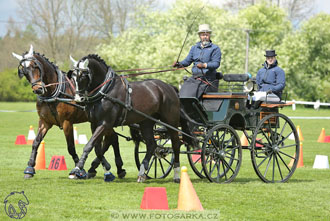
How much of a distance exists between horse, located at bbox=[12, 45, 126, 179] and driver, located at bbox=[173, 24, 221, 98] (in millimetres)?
1622

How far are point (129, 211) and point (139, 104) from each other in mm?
2910

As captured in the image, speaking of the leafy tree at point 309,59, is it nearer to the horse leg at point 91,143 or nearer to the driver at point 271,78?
the driver at point 271,78

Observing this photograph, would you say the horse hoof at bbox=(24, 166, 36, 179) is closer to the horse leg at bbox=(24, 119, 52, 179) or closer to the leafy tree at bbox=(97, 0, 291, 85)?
the horse leg at bbox=(24, 119, 52, 179)

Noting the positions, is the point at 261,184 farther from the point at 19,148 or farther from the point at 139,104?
the point at 19,148

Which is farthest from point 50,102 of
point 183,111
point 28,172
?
point 183,111

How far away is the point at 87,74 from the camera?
9.24m

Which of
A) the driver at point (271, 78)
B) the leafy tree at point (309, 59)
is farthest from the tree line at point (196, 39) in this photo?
the driver at point (271, 78)

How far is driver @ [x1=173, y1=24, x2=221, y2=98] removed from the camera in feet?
33.8

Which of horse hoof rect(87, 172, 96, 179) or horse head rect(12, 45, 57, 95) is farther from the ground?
horse head rect(12, 45, 57, 95)

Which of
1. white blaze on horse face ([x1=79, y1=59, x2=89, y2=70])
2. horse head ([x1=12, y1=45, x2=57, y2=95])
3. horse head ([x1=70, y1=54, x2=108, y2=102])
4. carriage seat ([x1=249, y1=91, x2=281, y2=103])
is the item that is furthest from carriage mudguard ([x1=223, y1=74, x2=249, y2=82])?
horse head ([x1=12, y1=45, x2=57, y2=95])

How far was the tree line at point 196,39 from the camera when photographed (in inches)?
2034

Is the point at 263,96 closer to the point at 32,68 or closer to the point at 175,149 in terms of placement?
the point at 175,149

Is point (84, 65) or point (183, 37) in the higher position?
point (183, 37)

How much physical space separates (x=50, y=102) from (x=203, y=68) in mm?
2726
